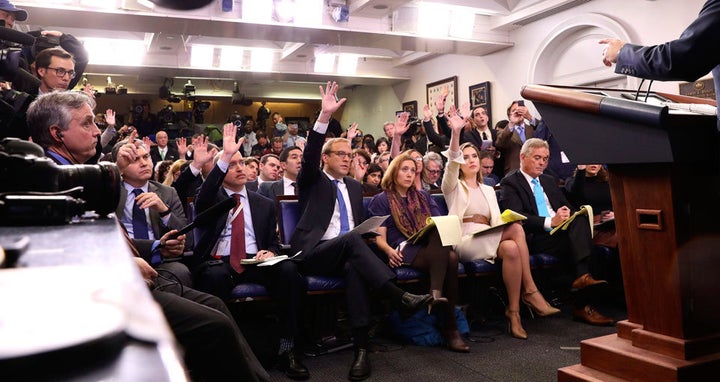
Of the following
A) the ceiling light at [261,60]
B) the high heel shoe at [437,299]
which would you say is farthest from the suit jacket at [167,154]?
the high heel shoe at [437,299]

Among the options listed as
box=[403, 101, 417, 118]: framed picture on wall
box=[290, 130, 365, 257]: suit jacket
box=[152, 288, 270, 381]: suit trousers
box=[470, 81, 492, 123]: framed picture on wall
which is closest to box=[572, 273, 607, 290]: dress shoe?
box=[290, 130, 365, 257]: suit jacket

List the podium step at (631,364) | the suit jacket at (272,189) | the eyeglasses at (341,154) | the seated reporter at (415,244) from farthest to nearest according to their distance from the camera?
the suit jacket at (272,189) < the eyeglasses at (341,154) < the seated reporter at (415,244) < the podium step at (631,364)

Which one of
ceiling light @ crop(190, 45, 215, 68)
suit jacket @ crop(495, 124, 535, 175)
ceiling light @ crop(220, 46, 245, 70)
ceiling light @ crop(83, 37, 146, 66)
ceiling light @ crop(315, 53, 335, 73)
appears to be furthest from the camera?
ceiling light @ crop(315, 53, 335, 73)

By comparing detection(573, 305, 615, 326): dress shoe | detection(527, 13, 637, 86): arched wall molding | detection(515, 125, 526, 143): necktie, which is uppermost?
detection(527, 13, 637, 86): arched wall molding

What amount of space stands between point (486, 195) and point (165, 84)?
9543mm

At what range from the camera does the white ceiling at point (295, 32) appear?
6.65 metres

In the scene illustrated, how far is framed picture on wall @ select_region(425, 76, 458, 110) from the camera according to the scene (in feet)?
31.7

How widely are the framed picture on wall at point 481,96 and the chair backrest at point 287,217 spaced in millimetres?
6222

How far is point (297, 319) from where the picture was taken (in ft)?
8.80

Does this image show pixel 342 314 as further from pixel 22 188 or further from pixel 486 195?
pixel 22 188

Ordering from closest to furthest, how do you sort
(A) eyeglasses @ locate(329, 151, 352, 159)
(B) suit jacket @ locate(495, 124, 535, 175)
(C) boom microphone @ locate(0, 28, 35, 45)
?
(C) boom microphone @ locate(0, 28, 35, 45), (A) eyeglasses @ locate(329, 151, 352, 159), (B) suit jacket @ locate(495, 124, 535, 175)

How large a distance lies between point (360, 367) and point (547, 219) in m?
1.64

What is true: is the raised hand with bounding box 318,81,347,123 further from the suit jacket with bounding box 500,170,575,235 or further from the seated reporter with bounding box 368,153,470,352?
the suit jacket with bounding box 500,170,575,235

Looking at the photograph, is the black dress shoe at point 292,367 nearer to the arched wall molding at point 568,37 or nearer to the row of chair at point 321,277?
the row of chair at point 321,277
